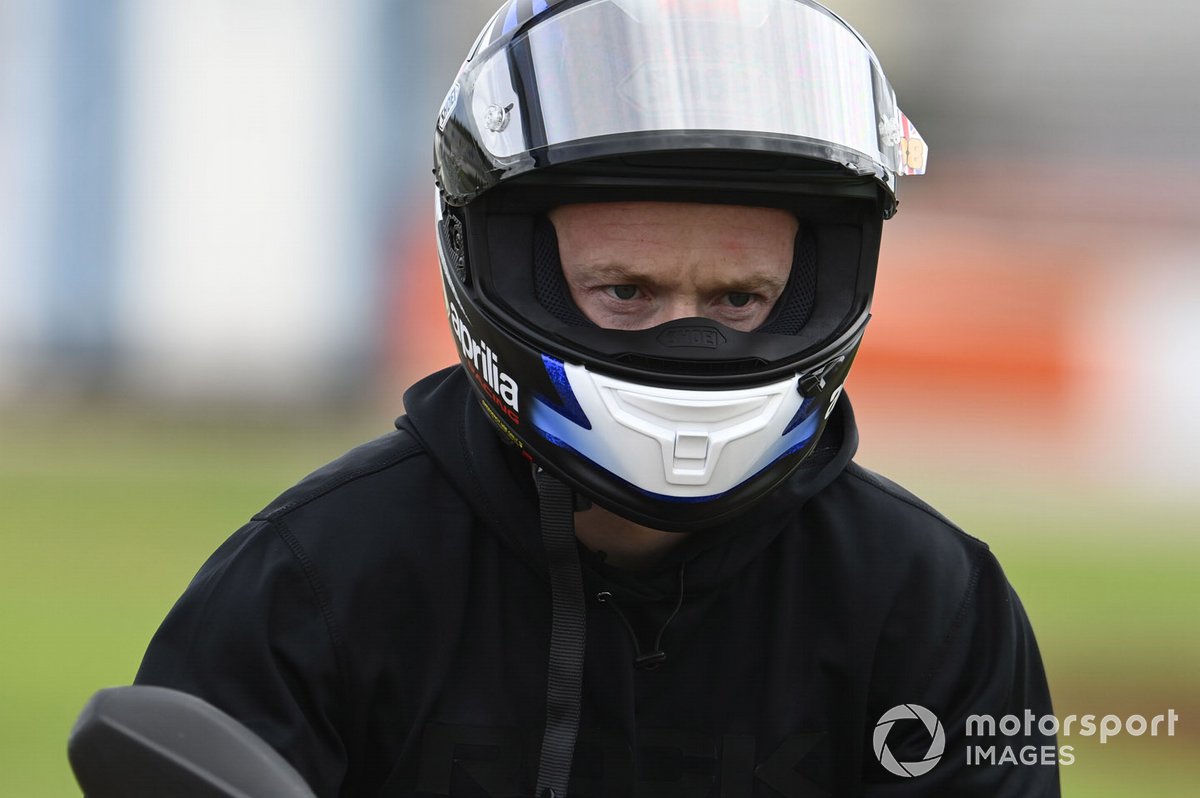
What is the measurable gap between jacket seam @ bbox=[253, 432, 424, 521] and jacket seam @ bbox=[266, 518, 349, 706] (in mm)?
59

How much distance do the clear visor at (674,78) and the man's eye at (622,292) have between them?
0.21 meters

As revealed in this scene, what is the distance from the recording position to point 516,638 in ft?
6.81

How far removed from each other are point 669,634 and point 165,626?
69 cm

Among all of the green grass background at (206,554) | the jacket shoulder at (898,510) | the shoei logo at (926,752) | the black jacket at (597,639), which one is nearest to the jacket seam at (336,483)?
the black jacket at (597,639)

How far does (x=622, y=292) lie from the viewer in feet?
6.70

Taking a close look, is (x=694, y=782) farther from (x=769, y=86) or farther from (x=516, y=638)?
(x=769, y=86)

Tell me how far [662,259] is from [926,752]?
31.7 inches

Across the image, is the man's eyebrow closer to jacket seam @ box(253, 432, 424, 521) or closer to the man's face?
the man's face

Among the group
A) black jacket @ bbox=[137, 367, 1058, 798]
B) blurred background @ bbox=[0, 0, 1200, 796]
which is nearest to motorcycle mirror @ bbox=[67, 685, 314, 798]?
black jacket @ bbox=[137, 367, 1058, 798]

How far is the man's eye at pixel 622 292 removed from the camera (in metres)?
2.04

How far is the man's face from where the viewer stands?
6.56ft

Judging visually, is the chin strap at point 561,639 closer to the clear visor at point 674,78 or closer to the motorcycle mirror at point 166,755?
the clear visor at point 674,78

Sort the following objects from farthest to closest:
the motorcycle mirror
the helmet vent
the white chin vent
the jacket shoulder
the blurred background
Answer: the blurred background < the jacket shoulder < the helmet vent < the white chin vent < the motorcycle mirror

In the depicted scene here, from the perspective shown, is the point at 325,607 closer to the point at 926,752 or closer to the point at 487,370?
the point at 487,370
